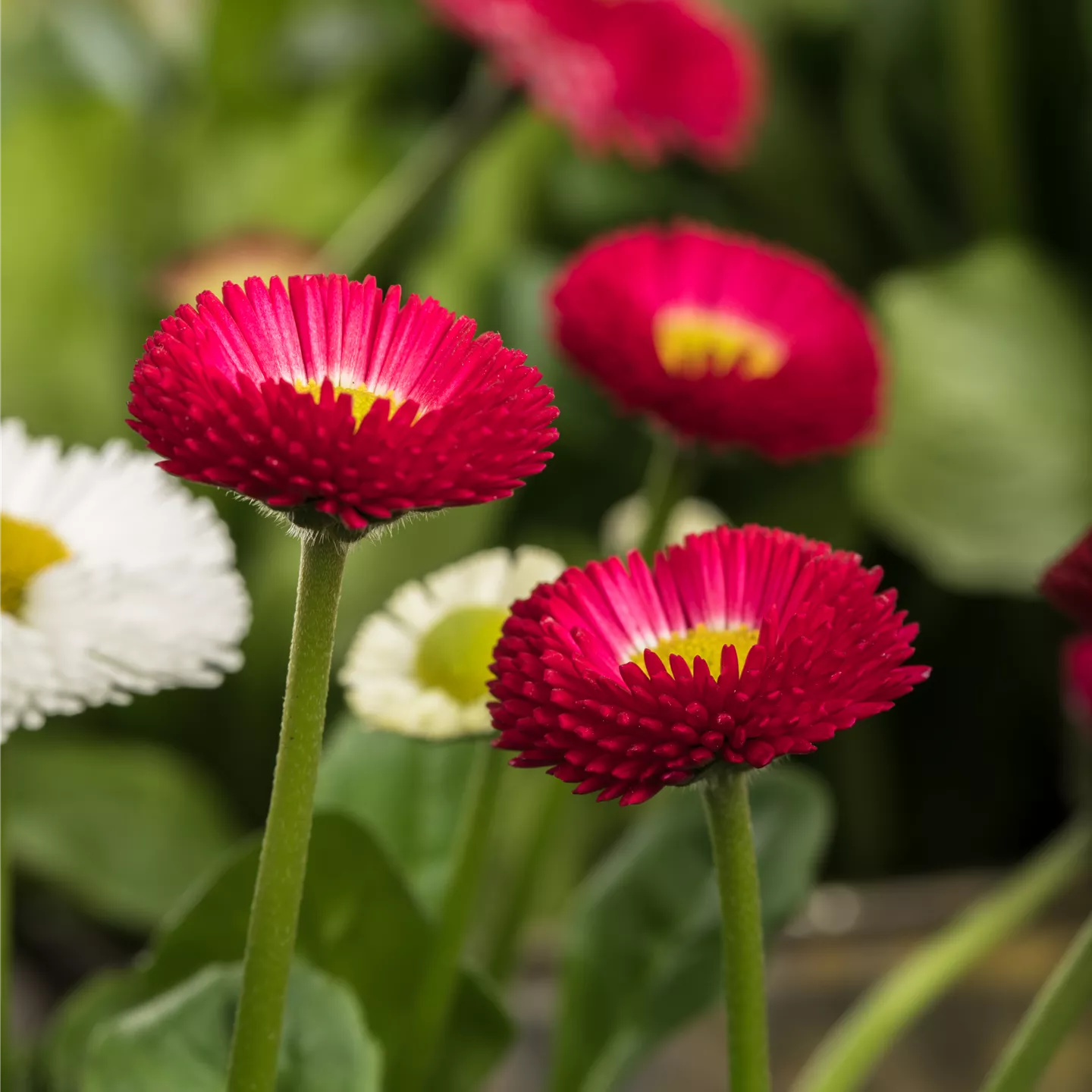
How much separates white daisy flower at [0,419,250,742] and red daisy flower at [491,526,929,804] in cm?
5

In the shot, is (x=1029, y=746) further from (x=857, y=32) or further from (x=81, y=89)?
(x=81, y=89)

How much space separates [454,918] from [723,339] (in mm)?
129

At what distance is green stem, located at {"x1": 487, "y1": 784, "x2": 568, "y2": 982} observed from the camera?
0.88 ft

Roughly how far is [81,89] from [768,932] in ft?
1.45

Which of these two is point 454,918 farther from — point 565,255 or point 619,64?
point 565,255

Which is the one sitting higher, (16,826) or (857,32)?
(857,32)

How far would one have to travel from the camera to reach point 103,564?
0.63ft

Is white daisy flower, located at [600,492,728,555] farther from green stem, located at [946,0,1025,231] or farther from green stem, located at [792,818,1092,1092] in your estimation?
green stem, located at [946,0,1025,231]

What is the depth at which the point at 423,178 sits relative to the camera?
40 centimetres

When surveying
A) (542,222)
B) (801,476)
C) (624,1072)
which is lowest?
(624,1072)

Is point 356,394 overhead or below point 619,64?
below

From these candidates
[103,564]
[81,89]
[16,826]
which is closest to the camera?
[103,564]

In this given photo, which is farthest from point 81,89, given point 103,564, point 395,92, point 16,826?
point 103,564

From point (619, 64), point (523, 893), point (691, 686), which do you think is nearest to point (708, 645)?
point (691, 686)
